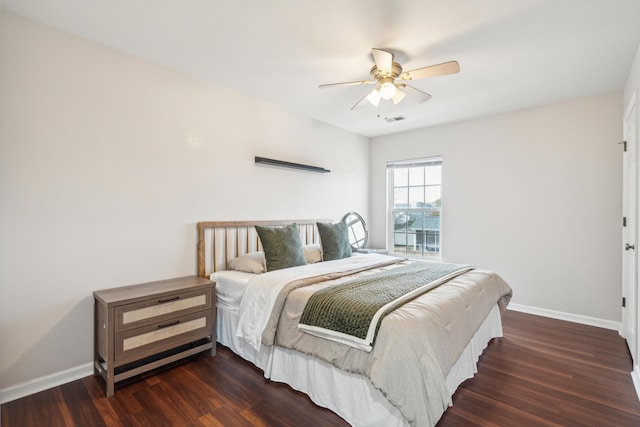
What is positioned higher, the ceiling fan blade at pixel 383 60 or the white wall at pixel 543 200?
the ceiling fan blade at pixel 383 60

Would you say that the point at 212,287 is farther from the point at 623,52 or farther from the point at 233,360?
the point at 623,52

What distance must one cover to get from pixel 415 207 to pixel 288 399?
3.57 metres

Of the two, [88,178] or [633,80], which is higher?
[633,80]

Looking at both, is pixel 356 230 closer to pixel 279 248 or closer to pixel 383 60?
pixel 279 248

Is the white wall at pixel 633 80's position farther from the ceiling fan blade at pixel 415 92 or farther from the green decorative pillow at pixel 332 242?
the green decorative pillow at pixel 332 242

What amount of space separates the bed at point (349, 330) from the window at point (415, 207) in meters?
1.52

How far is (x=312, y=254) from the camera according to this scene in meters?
3.51

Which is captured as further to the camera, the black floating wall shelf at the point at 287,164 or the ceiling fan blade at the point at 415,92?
the black floating wall shelf at the point at 287,164

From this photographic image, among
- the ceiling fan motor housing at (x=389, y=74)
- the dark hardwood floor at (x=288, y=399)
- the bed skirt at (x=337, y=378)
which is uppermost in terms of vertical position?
the ceiling fan motor housing at (x=389, y=74)

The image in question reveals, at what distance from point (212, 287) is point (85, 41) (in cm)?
213

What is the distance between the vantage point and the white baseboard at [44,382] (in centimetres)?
198

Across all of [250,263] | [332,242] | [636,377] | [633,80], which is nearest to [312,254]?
[332,242]

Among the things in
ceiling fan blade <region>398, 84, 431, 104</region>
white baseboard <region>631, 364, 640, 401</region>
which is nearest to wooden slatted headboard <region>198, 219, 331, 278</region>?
ceiling fan blade <region>398, 84, 431, 104</region>

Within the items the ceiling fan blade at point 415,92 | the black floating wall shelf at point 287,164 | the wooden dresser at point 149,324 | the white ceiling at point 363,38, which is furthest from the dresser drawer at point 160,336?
the ceiling fan blade at point 415,92
